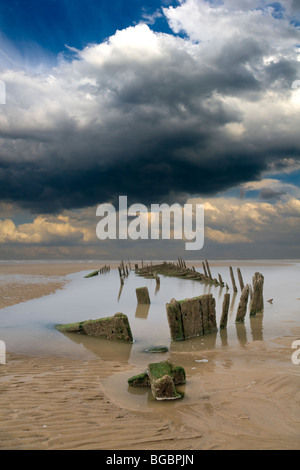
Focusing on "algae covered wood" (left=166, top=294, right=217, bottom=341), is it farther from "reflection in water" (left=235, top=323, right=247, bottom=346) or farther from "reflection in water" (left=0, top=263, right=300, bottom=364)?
"reflection in water" (left=235, top=323, right=247, bottom=346)

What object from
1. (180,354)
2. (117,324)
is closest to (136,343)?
(117,324)

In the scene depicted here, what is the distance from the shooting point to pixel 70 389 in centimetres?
631

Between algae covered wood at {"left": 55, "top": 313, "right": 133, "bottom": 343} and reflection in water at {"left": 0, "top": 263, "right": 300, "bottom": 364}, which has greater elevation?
algae covered wood at {"left": 55, "top": 313, "right": 133, "bottom": 343}

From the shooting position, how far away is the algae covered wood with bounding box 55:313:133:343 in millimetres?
10745

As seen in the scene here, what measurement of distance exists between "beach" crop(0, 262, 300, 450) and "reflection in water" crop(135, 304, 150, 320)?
24.4ft

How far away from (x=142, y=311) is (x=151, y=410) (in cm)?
1162

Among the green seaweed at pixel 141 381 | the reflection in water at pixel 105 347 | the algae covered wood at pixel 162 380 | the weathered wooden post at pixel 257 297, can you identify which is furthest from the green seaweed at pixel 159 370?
the weathered wooden post at pixel 257 297

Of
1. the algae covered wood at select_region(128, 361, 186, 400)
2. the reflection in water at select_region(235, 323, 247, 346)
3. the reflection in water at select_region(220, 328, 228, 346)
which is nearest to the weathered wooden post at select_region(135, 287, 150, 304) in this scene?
the reflection in water at select_region(235, 323, 247, 346)

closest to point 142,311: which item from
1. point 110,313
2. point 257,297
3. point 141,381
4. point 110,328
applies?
point 110,313

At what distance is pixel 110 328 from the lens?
11031 mm

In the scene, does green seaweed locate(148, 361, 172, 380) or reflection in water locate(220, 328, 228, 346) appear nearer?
green seaweed locate(148, 361, 172, 380)

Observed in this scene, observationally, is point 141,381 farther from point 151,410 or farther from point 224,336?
point 224,336

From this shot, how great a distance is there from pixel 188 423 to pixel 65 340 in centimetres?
720
